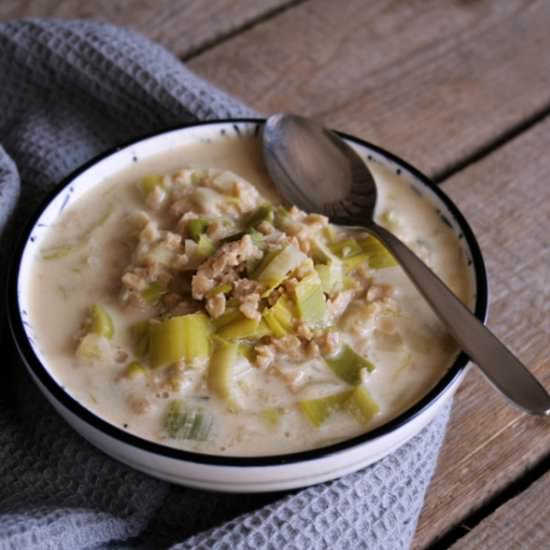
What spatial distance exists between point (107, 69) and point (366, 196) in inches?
18.2

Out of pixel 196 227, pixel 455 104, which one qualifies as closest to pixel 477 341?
pixel 196 227

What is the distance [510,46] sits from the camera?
5.80 feet

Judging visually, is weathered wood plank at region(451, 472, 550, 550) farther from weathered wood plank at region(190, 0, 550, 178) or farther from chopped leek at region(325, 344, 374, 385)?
weathered wood plank at region(190, 0, 550, 178)

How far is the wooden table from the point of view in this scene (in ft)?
3.83

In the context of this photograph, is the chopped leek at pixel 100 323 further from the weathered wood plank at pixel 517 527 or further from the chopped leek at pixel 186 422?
the weathered wood plank at pixel 517 527

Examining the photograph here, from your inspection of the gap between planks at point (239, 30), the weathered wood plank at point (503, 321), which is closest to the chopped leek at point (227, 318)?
the weathered wood plank at point (503, 321)

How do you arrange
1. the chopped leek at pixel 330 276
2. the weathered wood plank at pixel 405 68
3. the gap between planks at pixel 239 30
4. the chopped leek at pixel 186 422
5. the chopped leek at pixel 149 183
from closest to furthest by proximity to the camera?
1. the chopped leek at pixel 186 422
2. the chopped leek at pixel 330 276
3. the chopped leek at pixel 149 183
4. the weathered wood plank at pixel 405 68
5. the gap between planks at pixel 239 30

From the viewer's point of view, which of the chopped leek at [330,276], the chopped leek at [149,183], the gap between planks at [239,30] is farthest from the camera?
the gap between planks at [239,30]

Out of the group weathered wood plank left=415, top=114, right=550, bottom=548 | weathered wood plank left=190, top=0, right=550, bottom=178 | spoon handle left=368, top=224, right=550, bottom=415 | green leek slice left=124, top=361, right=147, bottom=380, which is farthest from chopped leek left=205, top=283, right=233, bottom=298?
weathered wood plank left=190, top=0, right=550, bottom=178

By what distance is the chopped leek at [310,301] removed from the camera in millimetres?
1045

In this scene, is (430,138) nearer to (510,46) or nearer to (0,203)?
(510,46)

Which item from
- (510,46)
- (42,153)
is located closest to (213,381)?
(42,153)

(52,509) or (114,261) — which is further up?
(114,261)

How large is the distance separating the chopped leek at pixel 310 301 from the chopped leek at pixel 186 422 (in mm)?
152
